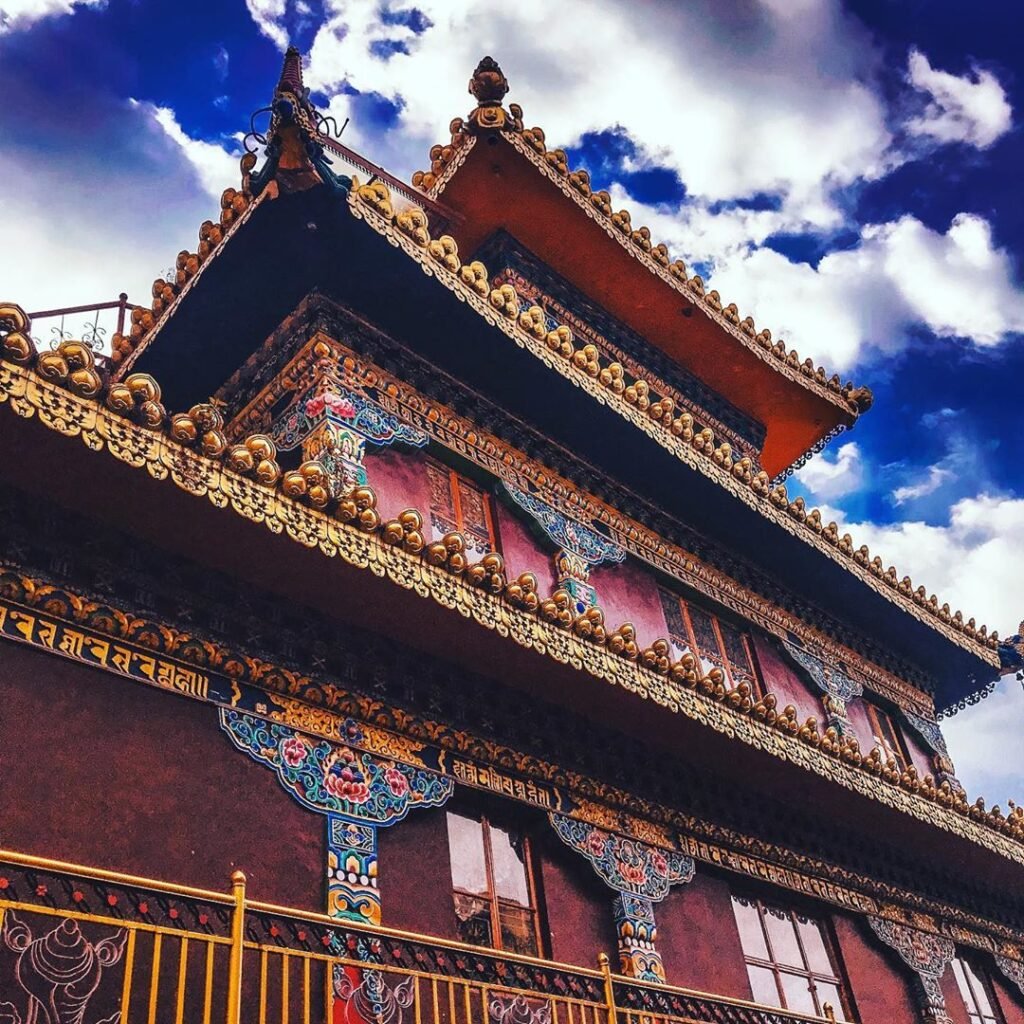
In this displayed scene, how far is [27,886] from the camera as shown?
460 cm

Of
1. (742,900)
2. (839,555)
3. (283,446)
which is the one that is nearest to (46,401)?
(283,446)

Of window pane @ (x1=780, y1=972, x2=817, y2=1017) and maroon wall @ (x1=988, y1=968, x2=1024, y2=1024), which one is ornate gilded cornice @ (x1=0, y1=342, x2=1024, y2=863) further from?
maroon wall @ (x1=988, y1=968, x2=1024, y2=1024)

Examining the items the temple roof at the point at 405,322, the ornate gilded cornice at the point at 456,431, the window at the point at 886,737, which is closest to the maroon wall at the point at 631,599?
the ornate gilded cornice at the point at 456,431

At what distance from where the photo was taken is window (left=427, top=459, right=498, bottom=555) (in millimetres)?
8656

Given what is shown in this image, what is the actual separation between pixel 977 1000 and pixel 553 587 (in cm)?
579

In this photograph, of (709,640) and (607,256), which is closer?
(709,640)

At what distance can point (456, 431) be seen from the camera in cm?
909

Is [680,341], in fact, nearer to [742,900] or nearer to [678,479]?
[678,479]

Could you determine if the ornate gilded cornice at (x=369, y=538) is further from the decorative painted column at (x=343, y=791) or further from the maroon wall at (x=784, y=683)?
the maroon wall at (x=784, y=683)

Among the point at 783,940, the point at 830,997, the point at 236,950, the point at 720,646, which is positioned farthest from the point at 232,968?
the point at 720,646

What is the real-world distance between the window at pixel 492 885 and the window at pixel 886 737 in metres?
6.80

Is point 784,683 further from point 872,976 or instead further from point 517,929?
point 517,929

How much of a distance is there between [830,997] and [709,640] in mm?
3446

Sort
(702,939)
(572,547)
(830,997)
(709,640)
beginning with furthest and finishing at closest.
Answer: (709,640) → (572,547) → (830,997) → (702,939)
